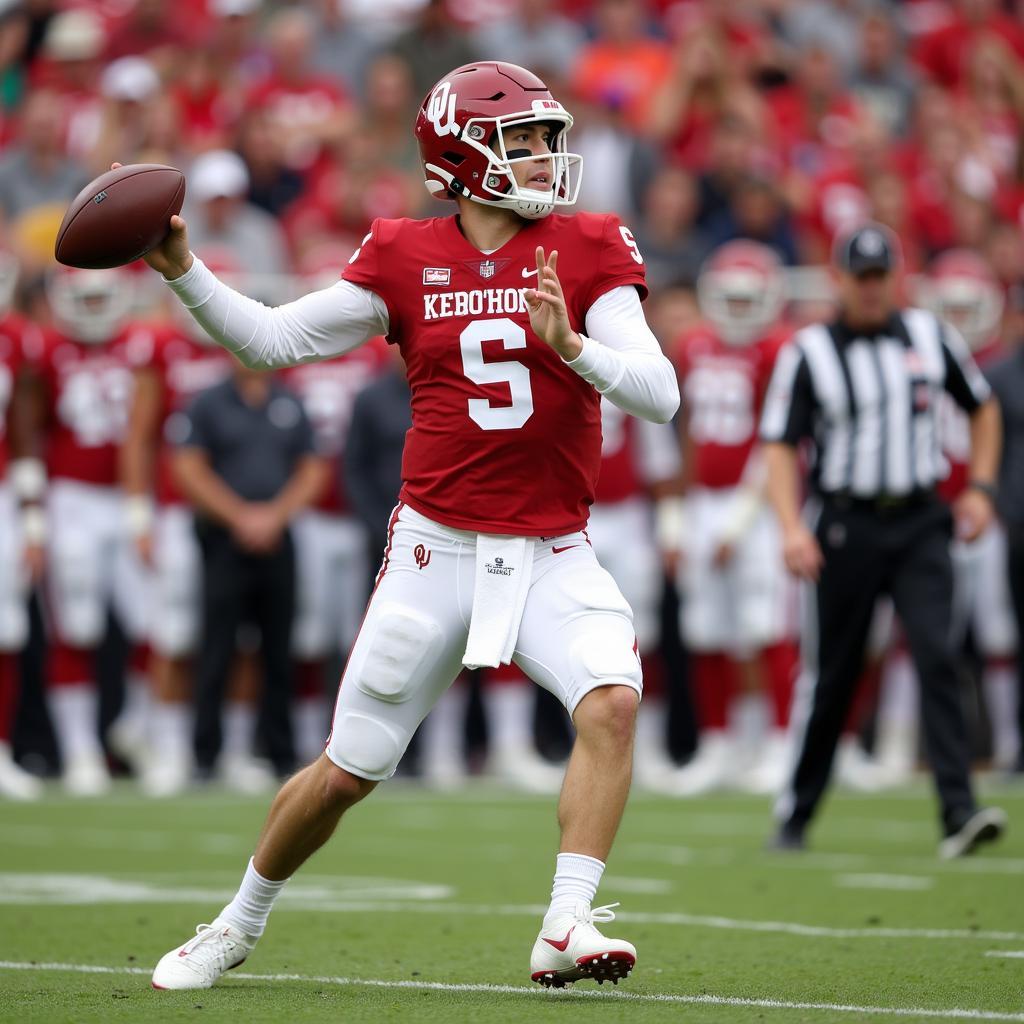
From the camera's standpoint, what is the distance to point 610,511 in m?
10.6

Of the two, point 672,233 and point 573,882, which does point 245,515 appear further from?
point 573,882

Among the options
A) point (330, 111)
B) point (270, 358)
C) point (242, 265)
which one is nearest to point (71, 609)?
point (242, 265)

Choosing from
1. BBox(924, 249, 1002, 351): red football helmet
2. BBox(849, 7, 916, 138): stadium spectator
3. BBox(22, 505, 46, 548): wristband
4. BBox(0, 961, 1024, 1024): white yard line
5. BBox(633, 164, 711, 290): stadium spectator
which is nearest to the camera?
BBox(0, 961, 1024, 1024): white yard line

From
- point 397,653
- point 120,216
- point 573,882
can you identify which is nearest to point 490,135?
point 120,216

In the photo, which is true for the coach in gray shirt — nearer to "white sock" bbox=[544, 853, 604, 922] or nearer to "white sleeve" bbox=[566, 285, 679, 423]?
"white sleeve" bbox=[566, 285, 679, 423]

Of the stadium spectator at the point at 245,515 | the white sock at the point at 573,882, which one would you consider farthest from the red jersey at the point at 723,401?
the white sock at the point at 573,882

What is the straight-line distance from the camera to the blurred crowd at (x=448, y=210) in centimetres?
1031

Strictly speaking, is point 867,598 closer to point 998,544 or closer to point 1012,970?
point 1012,970

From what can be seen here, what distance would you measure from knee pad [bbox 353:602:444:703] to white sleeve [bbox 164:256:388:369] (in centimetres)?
60

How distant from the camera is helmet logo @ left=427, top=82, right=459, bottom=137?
447cm

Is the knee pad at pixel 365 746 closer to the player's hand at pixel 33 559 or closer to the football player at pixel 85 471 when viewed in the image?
the player's hand at pixel 33 559

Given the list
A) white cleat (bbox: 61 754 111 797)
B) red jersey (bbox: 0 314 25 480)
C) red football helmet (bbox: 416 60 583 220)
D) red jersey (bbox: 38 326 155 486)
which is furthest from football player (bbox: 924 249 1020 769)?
red football helmet (bbox: 416 60 583 220)

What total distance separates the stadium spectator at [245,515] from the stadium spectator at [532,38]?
12.8 ft

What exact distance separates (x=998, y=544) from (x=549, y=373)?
6668mm
